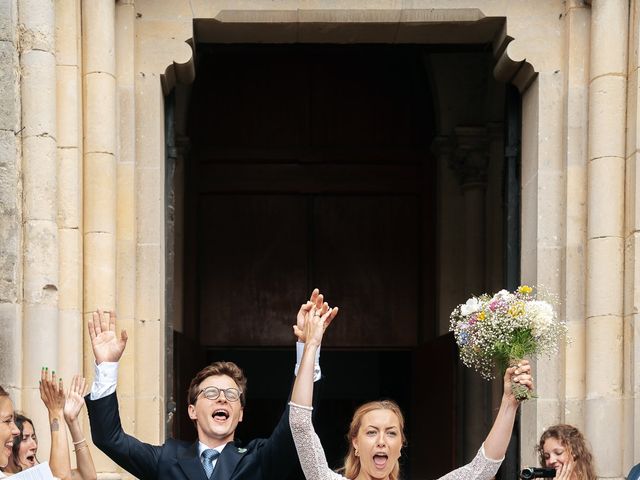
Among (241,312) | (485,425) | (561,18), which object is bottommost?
(485,425)

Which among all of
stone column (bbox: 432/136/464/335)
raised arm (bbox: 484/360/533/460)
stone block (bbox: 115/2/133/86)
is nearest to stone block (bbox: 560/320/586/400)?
raised arm (bbox: 484/360/533/460)

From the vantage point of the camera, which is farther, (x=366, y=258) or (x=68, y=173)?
(x=366, y=258)

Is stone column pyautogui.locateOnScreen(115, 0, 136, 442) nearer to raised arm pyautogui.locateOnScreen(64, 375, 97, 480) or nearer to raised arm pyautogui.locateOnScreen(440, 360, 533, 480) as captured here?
raised arm pyautogui.locateOnScreen(64, 375, 97, 480)

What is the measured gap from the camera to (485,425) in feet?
42.3

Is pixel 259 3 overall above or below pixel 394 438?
above

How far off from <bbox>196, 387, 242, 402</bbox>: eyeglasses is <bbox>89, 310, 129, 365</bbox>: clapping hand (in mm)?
396

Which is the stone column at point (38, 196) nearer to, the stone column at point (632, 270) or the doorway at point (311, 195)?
the stone column at point (632, 270)

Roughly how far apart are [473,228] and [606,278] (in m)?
4.64

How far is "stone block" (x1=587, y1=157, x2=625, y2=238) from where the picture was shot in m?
8.83

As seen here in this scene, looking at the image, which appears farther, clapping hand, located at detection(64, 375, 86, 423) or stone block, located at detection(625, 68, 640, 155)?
stone block, located at detection(625, 68, 640, 155)

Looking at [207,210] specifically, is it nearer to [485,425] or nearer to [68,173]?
[485,425]

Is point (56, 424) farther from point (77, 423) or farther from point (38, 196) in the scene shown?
point (38, 196)

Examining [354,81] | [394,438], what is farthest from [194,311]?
[394,438]

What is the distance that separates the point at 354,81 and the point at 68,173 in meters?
5.76
